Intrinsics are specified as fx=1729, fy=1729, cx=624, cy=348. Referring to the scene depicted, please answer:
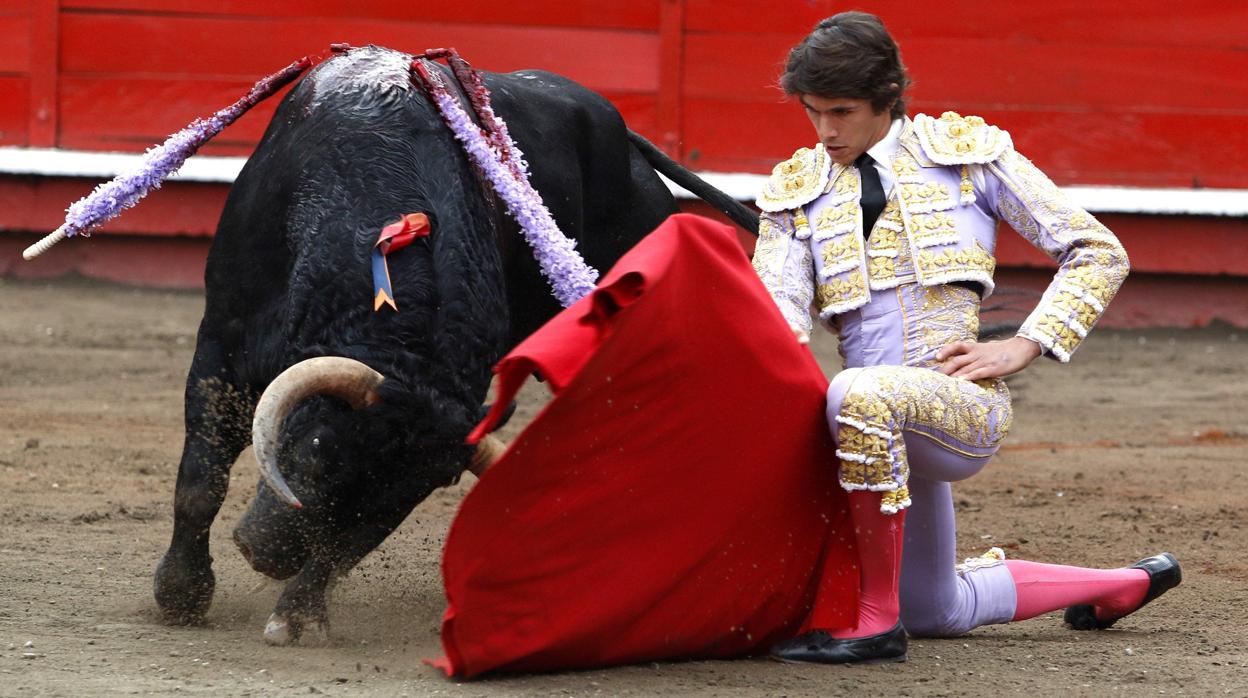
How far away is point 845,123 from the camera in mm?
2531

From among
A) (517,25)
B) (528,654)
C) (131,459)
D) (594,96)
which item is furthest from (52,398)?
(528,654)

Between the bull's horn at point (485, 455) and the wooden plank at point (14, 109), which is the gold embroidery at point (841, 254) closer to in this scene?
the bull's horn at point (485, 455)

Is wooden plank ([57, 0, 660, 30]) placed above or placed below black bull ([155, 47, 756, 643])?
below

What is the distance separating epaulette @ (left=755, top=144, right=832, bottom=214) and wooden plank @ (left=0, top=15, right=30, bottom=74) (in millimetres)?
5488

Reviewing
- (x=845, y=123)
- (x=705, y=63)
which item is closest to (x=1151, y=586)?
(x=845, y=123)

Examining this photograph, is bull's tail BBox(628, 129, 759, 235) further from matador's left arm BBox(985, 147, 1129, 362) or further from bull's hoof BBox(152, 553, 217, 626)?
bull's hoof BBox(152, 553, 217, 626)

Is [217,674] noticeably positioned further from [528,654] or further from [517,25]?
[517,25]

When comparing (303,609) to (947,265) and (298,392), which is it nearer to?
(298,392)

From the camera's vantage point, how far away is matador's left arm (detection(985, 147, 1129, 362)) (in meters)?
2.50

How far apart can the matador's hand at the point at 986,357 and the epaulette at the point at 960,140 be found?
28 centimetres

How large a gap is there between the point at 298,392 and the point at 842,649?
0.87 m

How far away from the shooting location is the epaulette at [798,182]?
2654 millimetres

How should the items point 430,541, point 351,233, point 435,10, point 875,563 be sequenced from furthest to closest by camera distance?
1. point 435,10
2. point 430,541
3. point 351,233
4. point 875,563

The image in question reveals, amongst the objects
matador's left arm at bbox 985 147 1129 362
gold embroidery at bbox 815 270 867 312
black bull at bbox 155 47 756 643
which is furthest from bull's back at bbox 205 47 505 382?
matador's left arm at bbox 985 147 1129 362
